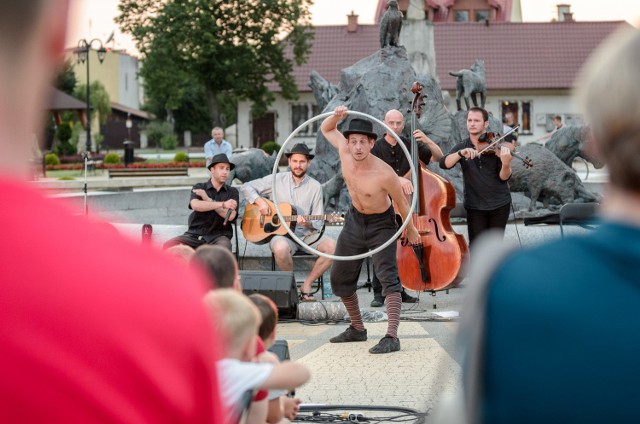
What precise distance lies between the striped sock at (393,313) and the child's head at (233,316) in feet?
18.9

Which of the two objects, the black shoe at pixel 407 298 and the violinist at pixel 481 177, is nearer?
the violinist at pixel 481 177

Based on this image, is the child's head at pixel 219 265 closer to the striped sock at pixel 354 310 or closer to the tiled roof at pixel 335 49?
the striped sock at pixel 354 310

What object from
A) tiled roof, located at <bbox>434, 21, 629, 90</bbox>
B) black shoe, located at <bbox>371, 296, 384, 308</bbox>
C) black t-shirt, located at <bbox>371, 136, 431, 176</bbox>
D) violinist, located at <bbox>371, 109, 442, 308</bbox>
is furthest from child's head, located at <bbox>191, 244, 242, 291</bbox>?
tiled roof, located at <bbox>434, 21, 629, 90</bbox>

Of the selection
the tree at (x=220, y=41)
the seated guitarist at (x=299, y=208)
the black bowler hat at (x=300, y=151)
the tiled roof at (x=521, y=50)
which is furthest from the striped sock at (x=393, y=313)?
the tiled roof at (x=521, y=50)

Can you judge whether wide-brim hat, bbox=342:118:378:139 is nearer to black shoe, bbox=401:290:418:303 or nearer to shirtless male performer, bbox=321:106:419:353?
shirtless male performer, bbox=321:106:419:353

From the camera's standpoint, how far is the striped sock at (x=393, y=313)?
29.9 ft

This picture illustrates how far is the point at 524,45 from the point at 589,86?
60.4 m

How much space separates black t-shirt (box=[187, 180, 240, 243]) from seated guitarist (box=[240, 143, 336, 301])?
409 mm

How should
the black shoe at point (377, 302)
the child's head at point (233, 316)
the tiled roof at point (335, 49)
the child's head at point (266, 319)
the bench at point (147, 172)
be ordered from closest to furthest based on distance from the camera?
1. the child's head at point (233, 316)
2. the child's head at point (266, 319)
3. the black shoe at point (377, 302)
4. the bench at point (147, 172)
5. the tiled roof at point (335, 49)

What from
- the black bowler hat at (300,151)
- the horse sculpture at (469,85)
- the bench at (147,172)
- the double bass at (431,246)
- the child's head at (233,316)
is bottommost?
the bench at (147,172)

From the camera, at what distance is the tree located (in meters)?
55.3

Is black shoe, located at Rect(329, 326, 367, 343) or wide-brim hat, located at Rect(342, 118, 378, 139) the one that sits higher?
wide-brim hat, located at Rect(342, 118, 378, 139)

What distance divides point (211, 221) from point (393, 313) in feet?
11.8

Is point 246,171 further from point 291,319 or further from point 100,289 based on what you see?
point 100,289
